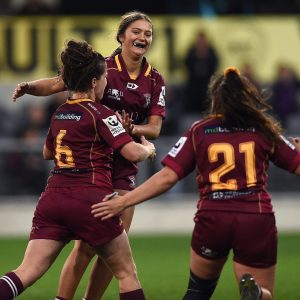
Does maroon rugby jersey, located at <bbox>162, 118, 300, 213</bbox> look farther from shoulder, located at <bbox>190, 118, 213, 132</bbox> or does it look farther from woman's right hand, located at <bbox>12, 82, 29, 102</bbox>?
woman's right hand, located at <bbox>12, 82, 29, 102</bbox>

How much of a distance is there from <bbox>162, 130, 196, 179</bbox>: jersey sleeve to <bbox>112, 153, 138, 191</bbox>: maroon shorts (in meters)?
1.50

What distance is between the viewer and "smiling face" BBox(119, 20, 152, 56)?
8422mm

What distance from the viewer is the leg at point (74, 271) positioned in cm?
819

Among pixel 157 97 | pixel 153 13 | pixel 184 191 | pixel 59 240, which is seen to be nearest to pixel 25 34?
pixel 153 13

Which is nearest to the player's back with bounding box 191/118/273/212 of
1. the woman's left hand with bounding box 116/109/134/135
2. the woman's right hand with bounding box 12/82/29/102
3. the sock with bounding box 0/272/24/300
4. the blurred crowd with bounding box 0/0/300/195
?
the woman's left hand with bounding box 116/109/134/135

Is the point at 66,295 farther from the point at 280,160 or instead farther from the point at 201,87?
the point at 201,87

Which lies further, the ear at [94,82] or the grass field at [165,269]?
the grass field at [165,269]

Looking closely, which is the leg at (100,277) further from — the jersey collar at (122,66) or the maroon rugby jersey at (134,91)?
the jersey collar at (122,66)

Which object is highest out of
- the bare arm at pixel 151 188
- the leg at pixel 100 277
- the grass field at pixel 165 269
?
the bare arm at pixel 151 188

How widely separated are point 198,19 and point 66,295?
11968 millimetres

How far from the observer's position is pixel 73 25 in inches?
757

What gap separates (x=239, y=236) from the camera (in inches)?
268

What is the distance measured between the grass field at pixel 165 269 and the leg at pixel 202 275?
8.11 ft

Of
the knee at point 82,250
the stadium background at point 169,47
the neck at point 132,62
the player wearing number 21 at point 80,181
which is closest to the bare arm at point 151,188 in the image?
the player wearing number 21 at point 80,181
